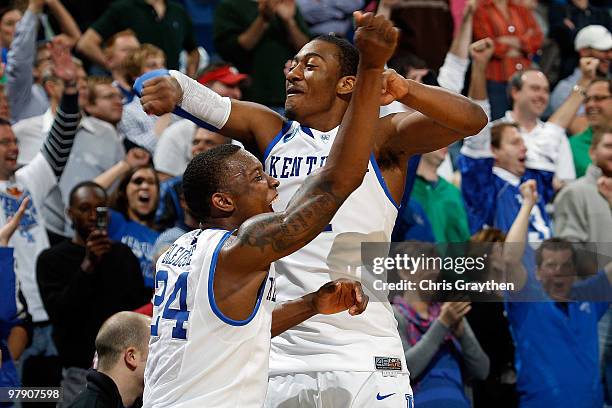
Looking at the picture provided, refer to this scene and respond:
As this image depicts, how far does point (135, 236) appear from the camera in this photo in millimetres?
7434

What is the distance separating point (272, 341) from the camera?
14.5 feet

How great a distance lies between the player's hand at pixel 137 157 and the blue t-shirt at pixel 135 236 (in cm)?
70

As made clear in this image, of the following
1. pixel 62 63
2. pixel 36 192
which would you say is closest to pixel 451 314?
pixel 36 192

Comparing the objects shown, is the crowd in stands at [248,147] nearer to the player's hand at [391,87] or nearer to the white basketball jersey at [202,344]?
the white basketball jersey at [202,344]

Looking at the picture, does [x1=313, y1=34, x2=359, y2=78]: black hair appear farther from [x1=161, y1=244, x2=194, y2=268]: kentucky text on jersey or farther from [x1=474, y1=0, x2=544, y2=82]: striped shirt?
[x1=474, y1=0, x2=544, y2=82]: striped shirt

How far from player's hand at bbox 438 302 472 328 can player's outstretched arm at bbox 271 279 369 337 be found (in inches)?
101

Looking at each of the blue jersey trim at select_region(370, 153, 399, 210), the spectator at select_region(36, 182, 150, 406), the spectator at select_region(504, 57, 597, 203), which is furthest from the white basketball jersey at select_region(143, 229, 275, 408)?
the spectator at select_region(504, 57, 597, 203)

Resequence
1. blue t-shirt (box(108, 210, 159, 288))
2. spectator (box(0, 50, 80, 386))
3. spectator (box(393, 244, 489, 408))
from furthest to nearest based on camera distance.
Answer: blue t-shirt (box(108, 210, 159, 288))
spectator (box(0, 50, 80, 386))
spectator (box(393, 244, 489, 408))

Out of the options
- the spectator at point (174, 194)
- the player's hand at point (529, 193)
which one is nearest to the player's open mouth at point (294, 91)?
the spectator at point (174, 194)

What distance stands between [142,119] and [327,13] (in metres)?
2.61

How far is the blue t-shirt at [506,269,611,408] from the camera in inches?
269

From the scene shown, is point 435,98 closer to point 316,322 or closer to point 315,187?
point 315,187

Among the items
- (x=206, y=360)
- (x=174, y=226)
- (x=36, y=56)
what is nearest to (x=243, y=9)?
(x=36, y=56)

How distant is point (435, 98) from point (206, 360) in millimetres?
1350
